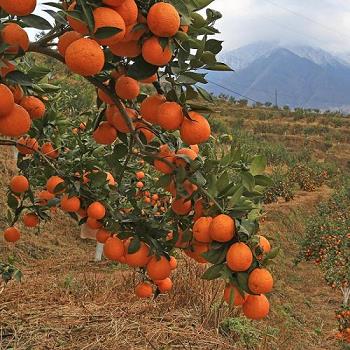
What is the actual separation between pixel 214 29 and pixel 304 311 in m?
6.01

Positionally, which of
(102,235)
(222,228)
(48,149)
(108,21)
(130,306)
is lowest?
(130,306)

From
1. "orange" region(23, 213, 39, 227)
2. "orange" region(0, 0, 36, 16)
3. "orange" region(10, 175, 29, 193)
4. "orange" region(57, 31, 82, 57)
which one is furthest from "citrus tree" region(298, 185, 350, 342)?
"orange" region(0, 0, 36, 16)

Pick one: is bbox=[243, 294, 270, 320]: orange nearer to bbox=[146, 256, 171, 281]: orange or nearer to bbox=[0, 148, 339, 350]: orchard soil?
bbox=[146, 256, 171, 281]: orange

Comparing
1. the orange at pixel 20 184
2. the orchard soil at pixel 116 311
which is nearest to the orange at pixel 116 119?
the orange at pixel 20 184

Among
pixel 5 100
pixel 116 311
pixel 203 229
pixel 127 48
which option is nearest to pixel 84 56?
pixel 127 48

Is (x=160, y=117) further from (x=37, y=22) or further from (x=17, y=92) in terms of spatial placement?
(x=17, y=92)

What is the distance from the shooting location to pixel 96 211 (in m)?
2.03

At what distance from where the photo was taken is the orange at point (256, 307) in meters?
1.43

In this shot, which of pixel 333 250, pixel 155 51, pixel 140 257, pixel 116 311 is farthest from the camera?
pixel 333 250

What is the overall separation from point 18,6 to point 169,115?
0.46 metres

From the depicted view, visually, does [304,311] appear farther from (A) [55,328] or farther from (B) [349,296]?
(A) [55,328]

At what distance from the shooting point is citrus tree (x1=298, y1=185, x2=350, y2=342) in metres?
6.70

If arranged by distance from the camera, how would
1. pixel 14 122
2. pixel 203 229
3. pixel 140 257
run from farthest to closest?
pixel 140 257, pixel 203 229, pixel 14 122

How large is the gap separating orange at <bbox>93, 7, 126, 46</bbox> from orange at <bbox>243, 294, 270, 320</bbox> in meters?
0.90
